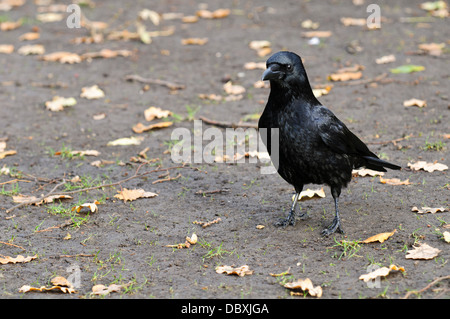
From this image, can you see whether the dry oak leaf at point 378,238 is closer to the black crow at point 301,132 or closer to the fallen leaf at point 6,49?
the black crow at point 301,132

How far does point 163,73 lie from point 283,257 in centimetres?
480

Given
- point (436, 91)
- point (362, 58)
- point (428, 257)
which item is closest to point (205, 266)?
point (428, 257)

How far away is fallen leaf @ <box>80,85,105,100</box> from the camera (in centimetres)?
768

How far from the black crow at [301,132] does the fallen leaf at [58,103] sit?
3.67 metres

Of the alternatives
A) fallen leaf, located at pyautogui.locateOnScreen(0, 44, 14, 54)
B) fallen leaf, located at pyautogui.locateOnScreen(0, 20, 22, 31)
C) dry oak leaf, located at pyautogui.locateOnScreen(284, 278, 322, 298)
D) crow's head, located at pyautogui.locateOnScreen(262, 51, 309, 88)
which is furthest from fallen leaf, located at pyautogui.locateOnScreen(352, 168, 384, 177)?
fallen leaf, located at pyautogui.locateOnScreen(0, 20, 22, 31)

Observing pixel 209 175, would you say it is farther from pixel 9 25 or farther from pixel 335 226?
pixel 9 25

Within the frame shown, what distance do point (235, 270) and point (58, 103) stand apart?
434 cm

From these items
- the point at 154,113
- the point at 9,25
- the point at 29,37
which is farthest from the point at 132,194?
the point at 9,25

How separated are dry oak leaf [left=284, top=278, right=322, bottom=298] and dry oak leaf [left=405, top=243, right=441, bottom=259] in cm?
78

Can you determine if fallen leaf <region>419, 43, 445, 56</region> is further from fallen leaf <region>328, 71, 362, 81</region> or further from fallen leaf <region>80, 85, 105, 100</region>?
fallen leaf <region>80, 85, 105, 100</region>

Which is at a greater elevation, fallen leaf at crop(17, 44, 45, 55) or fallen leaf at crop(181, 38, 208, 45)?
fallen leaf at crop(17, 44, 45, 55)

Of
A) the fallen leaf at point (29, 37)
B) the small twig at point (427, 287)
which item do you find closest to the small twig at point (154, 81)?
the fallen leaf at point (29, 37)

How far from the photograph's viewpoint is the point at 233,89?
7.76 metres

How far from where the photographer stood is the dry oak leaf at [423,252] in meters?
3.96
